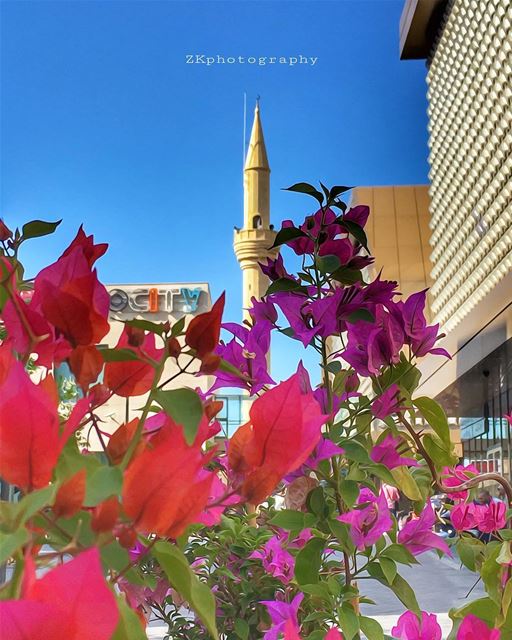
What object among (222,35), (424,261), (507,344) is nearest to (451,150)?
(424,261)

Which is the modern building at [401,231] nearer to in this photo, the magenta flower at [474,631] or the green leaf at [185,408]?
the magenta flower at [474,631]

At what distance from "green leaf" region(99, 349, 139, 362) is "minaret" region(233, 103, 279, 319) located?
15015 mm

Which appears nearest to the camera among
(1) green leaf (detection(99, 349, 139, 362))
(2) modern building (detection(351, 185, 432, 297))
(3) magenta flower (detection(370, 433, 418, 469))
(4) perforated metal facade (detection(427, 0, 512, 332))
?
(1) green leaf (detection(99, 349, 139, 362))

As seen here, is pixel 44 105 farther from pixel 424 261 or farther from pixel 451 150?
pixel 451 150

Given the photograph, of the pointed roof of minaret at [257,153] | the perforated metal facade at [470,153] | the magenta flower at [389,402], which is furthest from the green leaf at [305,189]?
the pointed roof of minaret at [257,153]

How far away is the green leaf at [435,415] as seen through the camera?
538 millimetres

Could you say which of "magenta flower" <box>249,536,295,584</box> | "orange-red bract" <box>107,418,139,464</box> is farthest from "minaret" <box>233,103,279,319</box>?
"orange-red bract" <box>107,418,139,464</box>

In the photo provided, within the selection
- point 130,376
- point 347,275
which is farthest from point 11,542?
point 347,275

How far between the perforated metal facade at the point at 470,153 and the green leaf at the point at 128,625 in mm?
12539

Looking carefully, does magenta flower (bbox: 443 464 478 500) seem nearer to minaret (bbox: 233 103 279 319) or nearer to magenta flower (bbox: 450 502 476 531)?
magenta flower (bbox: 450 502 476 531)

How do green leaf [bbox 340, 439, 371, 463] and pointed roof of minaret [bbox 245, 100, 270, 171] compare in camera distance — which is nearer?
green leaf [bbox 340, 439, 371, 463]

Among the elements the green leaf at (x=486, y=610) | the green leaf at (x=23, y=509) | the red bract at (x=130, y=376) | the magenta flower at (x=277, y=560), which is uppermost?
the red bract at (x=130, y=376)

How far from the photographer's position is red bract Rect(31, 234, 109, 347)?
23 centimetres

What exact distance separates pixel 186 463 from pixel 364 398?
433 mm
